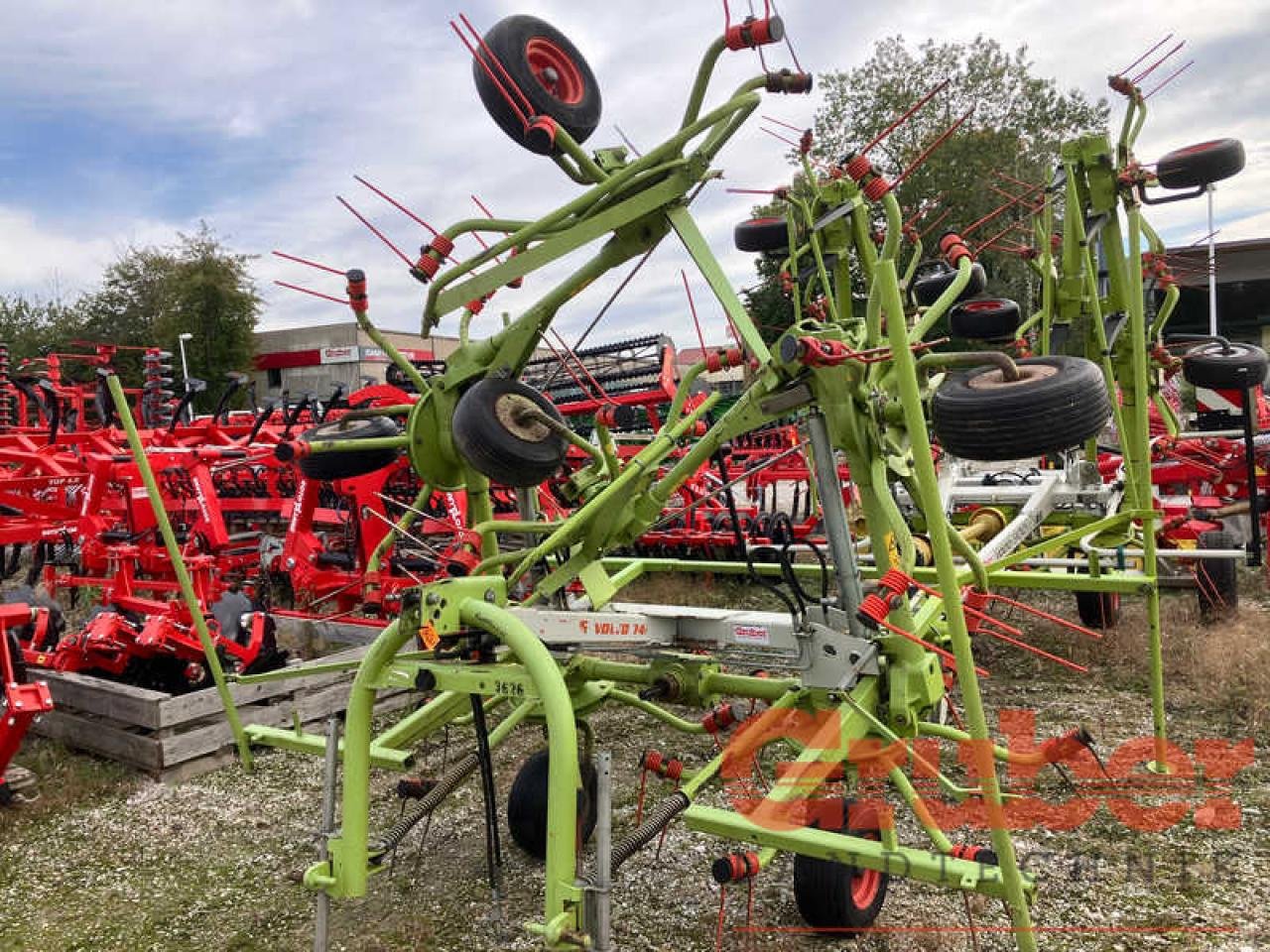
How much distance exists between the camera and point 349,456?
4.54m

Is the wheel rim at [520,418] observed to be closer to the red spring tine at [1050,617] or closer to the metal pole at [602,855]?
the metal pole at [602,855]

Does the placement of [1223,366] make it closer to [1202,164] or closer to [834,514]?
[1202,164]

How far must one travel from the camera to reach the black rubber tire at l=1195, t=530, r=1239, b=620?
7.22 metres

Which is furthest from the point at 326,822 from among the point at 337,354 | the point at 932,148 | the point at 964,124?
the point at 337,354

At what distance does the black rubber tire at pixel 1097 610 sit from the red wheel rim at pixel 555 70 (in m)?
5.59

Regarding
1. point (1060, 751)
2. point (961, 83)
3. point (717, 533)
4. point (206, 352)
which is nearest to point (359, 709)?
point (1060, 751)

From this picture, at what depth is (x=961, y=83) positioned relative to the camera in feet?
98.3

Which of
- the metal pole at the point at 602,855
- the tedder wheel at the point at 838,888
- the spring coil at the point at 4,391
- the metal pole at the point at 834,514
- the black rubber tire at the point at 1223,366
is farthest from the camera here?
the spring coil at the point at 4,391

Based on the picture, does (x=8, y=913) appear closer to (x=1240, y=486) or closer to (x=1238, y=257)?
(x=1240, y=486)

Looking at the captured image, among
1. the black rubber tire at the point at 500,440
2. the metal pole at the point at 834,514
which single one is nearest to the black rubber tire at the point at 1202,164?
the metal pole at the point at 834,514

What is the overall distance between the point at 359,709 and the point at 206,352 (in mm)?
38277

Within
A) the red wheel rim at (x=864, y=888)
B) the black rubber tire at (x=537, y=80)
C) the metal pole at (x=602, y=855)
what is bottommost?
the red wheel rim at (x=864, y=888)

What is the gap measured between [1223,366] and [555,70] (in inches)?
188

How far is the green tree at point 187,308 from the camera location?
3769 centimetres
